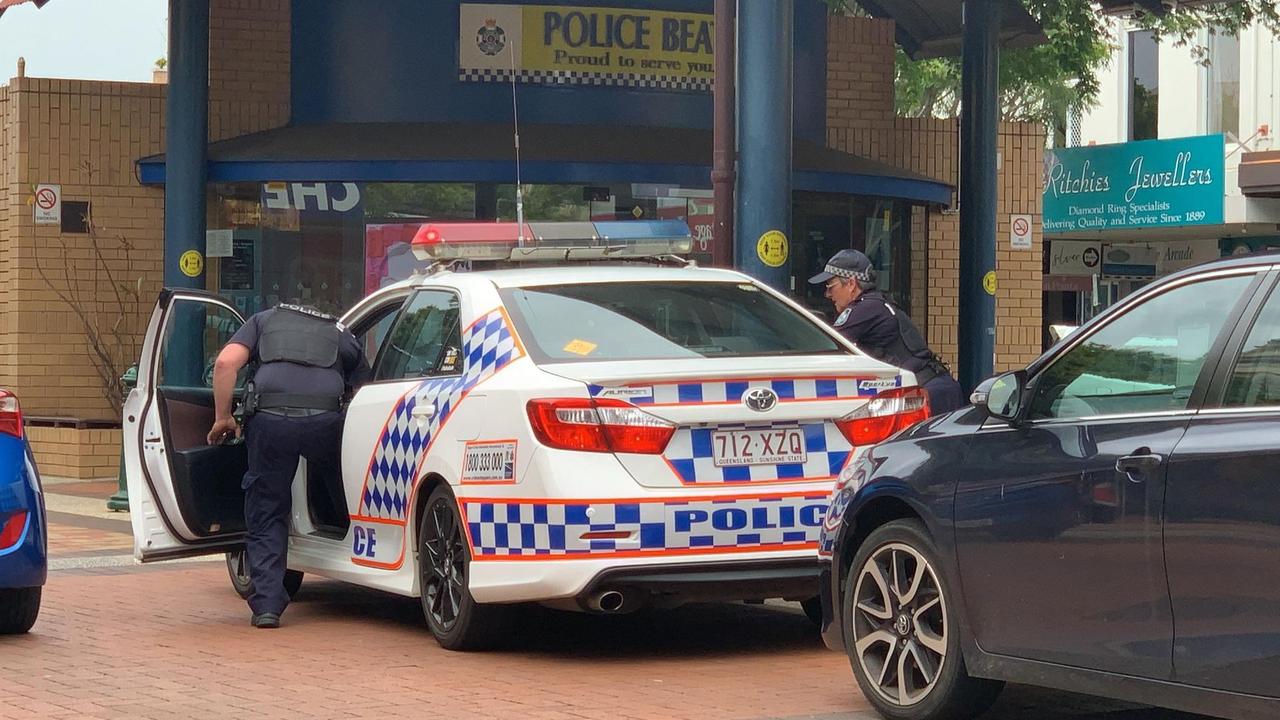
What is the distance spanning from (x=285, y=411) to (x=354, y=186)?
29.5 feet

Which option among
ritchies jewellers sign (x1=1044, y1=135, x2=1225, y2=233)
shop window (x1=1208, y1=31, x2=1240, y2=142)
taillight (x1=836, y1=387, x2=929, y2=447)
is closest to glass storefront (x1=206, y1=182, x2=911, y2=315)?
taillight (x1=836, y1=387, x2=929, y2=447)

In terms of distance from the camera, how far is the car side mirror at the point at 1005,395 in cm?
606

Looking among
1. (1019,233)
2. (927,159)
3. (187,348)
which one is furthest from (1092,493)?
(1019,233)

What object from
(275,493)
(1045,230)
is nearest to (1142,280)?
(1045,230)

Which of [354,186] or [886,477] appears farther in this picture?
[354,186]

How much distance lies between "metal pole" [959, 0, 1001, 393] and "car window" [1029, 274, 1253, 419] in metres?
13.5

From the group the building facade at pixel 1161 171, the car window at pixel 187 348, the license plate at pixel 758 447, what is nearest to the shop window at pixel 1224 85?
the building facade at pixel 1161 171

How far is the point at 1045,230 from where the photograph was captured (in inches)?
1205

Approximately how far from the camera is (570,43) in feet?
61.0

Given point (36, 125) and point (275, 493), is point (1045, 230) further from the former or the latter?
point (275, 493)

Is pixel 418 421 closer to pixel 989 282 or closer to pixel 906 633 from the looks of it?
pixel 906 633

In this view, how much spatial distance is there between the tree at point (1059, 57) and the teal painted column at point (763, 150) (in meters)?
8.27

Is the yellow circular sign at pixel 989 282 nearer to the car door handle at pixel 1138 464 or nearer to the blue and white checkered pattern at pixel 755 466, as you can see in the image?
the blue and white checkered pattern at pixel 755 466

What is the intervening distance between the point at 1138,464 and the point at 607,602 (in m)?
2.63
